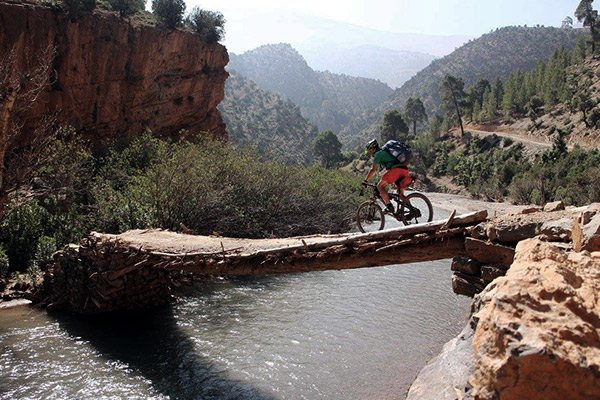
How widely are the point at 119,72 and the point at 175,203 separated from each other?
18021 millimetres

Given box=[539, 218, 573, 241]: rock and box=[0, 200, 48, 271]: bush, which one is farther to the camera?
box=[0, 200, 48, 271]: bush

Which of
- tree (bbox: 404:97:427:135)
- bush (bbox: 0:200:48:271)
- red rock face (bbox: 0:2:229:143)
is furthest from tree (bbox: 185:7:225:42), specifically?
tree (bbox: 404:97:427:135)

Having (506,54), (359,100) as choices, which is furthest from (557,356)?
(359,100)

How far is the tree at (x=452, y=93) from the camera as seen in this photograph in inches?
2837

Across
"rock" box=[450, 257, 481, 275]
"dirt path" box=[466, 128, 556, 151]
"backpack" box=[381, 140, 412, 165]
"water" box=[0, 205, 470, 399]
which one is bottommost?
"water" box=[0, 205, 470, 399]

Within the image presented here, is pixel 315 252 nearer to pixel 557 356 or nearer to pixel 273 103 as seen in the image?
pixel 557 356

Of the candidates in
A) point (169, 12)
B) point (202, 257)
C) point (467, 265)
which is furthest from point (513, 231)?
point (169, 12)

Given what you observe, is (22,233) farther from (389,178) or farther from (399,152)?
(399,152)

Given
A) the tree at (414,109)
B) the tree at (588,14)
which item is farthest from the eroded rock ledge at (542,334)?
the tree at (414,109)

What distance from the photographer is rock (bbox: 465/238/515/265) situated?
5.65 m

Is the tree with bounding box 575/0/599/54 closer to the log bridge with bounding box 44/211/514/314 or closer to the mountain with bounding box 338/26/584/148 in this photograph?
the mountain with bounding box 338/26/584/148

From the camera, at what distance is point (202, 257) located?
904cm

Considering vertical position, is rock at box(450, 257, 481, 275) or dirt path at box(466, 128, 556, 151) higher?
dirt path at box(466, 128, 556, 151)

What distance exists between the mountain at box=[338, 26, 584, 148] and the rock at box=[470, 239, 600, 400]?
118m
